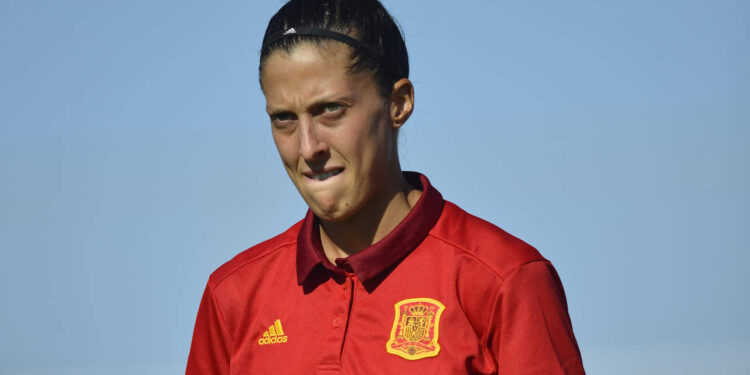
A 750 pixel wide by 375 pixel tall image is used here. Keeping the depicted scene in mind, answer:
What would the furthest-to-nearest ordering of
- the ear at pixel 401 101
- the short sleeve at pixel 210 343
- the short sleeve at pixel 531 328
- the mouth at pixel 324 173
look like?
the short sleeve at pixel 210 343 < the ear at pixel 401 101 < the mouth at pixel 324 173 < the short sleeve at pixel 531 328

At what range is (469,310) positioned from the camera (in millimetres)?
3098

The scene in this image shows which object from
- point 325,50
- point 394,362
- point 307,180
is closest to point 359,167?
point 307,180

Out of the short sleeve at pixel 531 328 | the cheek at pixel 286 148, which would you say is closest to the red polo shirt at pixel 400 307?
the short sleeve at pixel 531 328

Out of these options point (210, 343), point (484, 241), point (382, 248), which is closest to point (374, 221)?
point (382, 248)

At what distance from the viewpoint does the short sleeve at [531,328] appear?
2.97 meters

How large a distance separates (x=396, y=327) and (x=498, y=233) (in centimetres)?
43

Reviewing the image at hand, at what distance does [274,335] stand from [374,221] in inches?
18.9

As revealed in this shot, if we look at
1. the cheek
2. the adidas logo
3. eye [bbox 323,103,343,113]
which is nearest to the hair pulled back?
eye [bbox 323,103,343,113]

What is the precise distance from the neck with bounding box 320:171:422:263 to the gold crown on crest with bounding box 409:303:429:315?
0.29 m

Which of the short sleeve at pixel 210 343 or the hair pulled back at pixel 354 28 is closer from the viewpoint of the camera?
the hair pulled back at pixel 354 28

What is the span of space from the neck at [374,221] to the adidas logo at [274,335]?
0.89 ft

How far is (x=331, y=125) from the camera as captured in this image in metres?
3.15

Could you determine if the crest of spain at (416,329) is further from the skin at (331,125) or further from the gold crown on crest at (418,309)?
the skin at (331,125)

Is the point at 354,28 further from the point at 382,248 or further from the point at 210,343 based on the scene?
the point at 210,343
